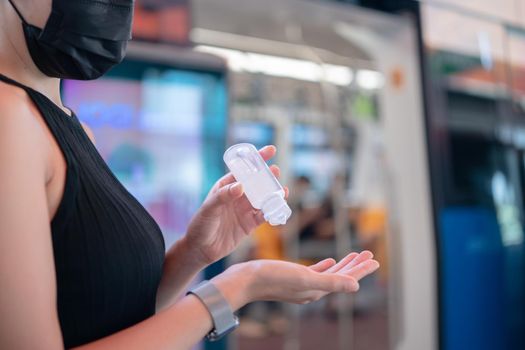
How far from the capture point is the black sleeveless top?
71cm

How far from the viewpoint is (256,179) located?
3.11ft

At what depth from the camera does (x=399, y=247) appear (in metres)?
3.00

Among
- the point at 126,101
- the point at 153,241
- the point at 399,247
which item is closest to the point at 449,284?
the point at 399,247

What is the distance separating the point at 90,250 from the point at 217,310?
202 millimetres

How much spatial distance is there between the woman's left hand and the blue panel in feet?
6.79

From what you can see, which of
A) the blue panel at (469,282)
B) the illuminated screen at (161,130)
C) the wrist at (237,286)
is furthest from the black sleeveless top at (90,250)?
the blue panel at (469,282)

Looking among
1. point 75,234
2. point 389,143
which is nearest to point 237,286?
point 75,234

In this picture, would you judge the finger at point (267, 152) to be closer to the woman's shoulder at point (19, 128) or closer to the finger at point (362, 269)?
the finger at point (362, 269)

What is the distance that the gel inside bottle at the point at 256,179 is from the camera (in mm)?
910

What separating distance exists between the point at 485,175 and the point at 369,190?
2970mm

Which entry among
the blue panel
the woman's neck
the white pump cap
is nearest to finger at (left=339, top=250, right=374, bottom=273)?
the white pump cap

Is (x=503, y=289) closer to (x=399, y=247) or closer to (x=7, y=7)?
(x=399, y=247)

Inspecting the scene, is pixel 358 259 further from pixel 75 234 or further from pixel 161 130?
pixel 161 130

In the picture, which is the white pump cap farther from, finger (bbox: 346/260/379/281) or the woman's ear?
the woman's ear
